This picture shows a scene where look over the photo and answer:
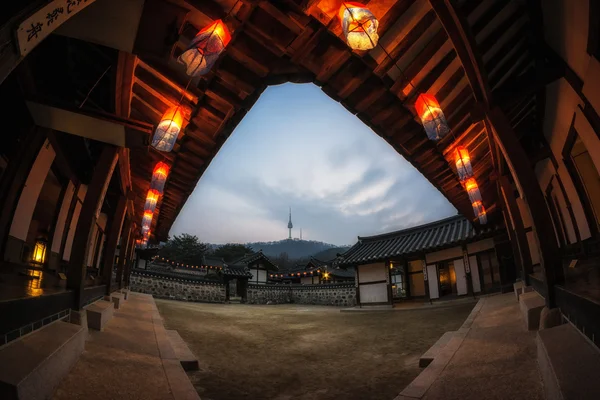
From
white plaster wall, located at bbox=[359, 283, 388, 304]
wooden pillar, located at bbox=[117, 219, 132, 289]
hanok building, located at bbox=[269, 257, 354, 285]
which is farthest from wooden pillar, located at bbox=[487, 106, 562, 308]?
hanok building, located at bbox=[269, 257, 354, 285]

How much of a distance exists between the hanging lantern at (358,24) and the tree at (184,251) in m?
48.1

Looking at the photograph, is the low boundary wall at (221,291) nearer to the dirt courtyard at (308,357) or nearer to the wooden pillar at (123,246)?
the wooden pillar at (123,246)

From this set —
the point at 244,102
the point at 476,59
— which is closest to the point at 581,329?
the point at 476,59

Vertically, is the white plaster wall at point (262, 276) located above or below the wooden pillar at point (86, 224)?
below

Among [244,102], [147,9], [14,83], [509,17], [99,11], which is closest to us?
[99,11]

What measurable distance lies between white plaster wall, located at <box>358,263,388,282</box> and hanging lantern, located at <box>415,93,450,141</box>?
1663cm

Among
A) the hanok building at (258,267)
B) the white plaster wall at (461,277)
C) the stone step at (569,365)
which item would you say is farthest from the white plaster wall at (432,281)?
the hanok building at (258,267)

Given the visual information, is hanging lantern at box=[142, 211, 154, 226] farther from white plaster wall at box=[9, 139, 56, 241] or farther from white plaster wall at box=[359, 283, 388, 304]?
white plaster wall at box=[359, 283, 388, 304]

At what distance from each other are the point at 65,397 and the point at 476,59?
20.1ft

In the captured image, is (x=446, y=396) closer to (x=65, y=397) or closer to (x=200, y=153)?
(x=65, y=397)

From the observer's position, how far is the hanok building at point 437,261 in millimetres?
14867

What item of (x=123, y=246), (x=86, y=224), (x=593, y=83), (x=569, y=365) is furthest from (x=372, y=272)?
(x=569, y=365)

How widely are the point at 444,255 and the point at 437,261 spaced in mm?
582

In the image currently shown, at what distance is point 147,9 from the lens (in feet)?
11.0
